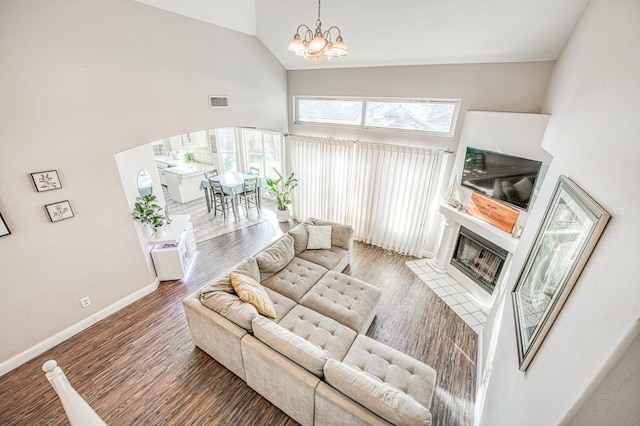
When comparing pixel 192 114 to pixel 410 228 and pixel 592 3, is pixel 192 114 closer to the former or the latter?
pixel 410 228

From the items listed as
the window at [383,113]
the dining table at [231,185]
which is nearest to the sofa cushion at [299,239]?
the window at [383,113]

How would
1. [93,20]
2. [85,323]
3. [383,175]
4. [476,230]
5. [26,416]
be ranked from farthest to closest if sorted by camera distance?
[383,175] → [476,230] → [85,323] → [93,20] → [26,416]

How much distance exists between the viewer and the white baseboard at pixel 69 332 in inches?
104

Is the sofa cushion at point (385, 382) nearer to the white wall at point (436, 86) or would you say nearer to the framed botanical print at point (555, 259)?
the framed botanical print at point (555, 259)

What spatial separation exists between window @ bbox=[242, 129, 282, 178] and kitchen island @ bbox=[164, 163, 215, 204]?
1.24m

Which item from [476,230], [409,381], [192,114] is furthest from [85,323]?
[476,230]

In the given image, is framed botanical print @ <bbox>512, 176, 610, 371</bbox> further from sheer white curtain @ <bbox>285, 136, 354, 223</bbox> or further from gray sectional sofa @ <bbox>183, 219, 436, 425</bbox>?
sheer white curtain @ <bbox>285, 136, 354, 223</bbox>

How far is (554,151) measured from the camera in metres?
2.19

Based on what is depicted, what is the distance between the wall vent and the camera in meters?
3.70

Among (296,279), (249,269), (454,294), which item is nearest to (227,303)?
(249,269)

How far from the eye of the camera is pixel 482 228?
336cm

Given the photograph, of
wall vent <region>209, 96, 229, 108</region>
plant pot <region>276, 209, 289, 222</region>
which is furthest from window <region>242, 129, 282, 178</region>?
wall vent <region>209, 96, 229, 108</region>

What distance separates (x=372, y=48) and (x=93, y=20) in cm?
332

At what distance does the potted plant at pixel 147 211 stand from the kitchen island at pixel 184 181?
3262 mm
